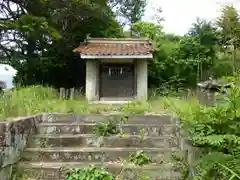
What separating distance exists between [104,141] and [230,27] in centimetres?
1368

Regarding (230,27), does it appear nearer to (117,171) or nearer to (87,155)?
(87,155)

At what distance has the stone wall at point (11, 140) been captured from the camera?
4668 millimetres

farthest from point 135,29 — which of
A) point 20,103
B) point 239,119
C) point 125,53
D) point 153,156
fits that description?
point 239,119

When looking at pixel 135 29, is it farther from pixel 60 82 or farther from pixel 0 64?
pixel 0 64

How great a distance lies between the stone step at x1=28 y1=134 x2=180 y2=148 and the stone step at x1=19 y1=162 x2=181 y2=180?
66cm

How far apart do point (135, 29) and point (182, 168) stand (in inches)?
650

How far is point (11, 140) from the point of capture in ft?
16.1

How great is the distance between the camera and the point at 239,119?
385 centimetres

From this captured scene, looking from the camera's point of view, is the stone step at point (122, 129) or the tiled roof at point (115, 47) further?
the tiled roof at point (115, 47)

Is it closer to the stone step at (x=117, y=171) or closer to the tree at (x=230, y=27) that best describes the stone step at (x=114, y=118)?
the stone step at (x=117, y=171)

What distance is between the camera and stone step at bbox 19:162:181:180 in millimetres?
4891

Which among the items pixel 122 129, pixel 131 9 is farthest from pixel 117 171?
pixel 131 9

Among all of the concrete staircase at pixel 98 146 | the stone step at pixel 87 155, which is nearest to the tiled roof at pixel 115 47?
the concrete staircase at pixel 98 146

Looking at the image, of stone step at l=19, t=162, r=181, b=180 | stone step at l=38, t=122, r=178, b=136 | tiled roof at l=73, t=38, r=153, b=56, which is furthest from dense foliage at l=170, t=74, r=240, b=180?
tiled roof at l=73, t=38, r=153, b=56
